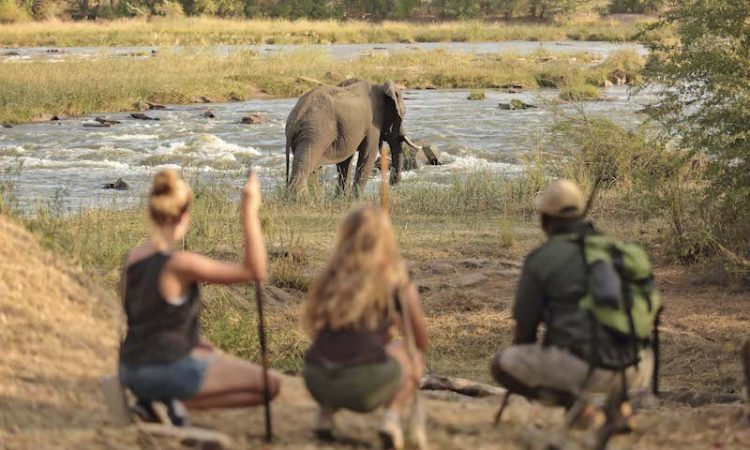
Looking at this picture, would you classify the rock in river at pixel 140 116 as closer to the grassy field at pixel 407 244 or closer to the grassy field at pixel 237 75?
the grassy field at pixel 237 75

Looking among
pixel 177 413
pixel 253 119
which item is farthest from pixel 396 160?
pixel 177 413

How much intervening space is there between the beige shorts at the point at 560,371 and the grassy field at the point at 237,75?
25.8 meters

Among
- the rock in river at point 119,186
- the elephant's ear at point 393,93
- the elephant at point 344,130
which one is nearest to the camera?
the elephant at point 344,130

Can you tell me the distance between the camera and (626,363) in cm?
540

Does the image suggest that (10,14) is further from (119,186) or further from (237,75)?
(119,186)

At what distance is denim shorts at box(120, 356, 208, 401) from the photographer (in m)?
5.12

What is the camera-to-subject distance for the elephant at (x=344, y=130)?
1786 centimetres

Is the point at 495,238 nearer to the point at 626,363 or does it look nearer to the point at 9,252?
the point at 9,252

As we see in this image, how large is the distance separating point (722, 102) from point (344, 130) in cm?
785

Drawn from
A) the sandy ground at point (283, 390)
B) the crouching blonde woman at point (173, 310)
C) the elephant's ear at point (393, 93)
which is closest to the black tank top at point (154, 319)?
the crouching blonde woman at point (173, 310)

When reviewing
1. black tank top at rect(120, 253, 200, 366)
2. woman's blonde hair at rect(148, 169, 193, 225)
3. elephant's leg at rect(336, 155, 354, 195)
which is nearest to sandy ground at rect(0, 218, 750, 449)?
black tank top at rect(120, 253, 200, 366)

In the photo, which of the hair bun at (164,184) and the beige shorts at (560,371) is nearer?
the hair bun at (164,184)

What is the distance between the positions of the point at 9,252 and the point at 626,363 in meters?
4.27

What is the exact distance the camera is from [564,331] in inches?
212
